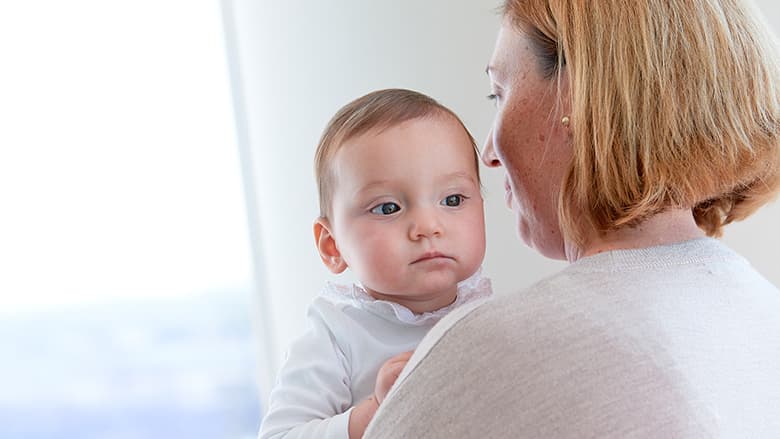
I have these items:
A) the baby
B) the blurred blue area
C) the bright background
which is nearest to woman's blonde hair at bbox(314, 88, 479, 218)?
the baby

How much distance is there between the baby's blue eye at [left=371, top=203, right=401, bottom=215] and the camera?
4.76 feet

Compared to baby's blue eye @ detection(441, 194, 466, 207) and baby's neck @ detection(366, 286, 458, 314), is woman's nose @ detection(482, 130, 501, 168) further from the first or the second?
baby's neck @ detection(366, 286, 458, 314)

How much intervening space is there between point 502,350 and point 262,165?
2104mm

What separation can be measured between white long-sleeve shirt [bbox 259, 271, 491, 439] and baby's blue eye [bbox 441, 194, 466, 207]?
16 cm

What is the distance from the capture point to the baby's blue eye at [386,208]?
145 centimetres

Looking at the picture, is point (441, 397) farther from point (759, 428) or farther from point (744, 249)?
point (744, 249)

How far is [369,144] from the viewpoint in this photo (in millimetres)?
1460

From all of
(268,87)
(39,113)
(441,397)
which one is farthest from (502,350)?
(39,113)

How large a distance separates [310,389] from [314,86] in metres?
1.55

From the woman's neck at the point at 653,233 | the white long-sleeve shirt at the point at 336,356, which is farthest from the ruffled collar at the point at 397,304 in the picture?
the woman's neck at the point at 653,233

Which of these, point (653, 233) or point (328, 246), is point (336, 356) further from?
point (653, 233)

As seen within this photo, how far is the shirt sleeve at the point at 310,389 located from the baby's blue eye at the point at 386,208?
0.61 ft

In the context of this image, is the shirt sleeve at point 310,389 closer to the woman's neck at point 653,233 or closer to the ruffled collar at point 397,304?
the ruffled collar at point 397,304

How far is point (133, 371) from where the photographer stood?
9.89 ft
